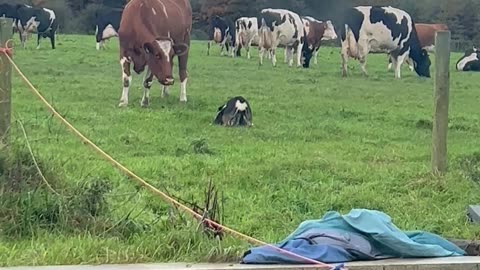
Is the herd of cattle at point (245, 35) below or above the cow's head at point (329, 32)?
above

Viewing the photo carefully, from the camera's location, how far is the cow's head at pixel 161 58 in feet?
48.9

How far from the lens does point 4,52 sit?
255 inches

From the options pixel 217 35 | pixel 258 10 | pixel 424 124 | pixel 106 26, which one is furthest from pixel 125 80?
pixel 258 10

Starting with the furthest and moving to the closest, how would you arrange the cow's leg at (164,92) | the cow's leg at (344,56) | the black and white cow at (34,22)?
the black and white cow at (34,22) < the cow's leg at (344,56) < the cow's leg at (164,92)

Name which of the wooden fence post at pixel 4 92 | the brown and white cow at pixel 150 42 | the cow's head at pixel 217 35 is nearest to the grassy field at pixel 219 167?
the wooden fence post at pixel 4 92

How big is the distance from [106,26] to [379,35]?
12.9 meters

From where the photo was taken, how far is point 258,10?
48.1 meters

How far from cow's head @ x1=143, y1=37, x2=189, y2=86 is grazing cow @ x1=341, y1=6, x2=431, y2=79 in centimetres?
1116

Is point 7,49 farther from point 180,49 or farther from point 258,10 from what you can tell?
point 258,10

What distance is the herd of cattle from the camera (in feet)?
50.1

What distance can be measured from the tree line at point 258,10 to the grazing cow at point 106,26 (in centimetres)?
1044

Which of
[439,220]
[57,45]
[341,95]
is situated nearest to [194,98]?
[341,95]

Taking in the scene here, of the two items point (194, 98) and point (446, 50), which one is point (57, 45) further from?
point (446, 50)

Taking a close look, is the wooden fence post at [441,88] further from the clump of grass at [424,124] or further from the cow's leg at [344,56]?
the cow's leg at [344,56]
